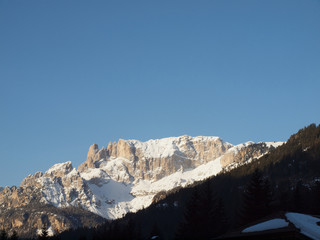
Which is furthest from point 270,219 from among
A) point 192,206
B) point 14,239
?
point 14,239

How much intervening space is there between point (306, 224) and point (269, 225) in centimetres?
263

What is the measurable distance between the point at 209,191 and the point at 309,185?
413ft

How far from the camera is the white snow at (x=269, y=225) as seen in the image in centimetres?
3356

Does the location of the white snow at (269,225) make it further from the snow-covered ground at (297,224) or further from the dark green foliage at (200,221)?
the dark green foliage at (200,221)

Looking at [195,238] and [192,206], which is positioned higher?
[192,206]

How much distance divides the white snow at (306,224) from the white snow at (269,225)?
0.68m

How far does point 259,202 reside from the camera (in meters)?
71.9

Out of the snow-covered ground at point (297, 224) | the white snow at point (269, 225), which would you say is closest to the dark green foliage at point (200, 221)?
the white snow at point (269, 225)

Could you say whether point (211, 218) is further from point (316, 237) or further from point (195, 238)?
point (316, 237)

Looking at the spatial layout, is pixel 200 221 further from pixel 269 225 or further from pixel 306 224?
pixel 306 224

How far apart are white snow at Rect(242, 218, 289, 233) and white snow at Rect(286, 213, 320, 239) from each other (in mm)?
684

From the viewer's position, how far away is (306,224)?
33.6 metres

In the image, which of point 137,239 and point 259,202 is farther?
point 137,239

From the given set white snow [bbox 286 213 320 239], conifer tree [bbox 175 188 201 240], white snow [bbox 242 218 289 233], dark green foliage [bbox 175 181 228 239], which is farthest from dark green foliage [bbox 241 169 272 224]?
white snow [bbox 242 218 289 233]
